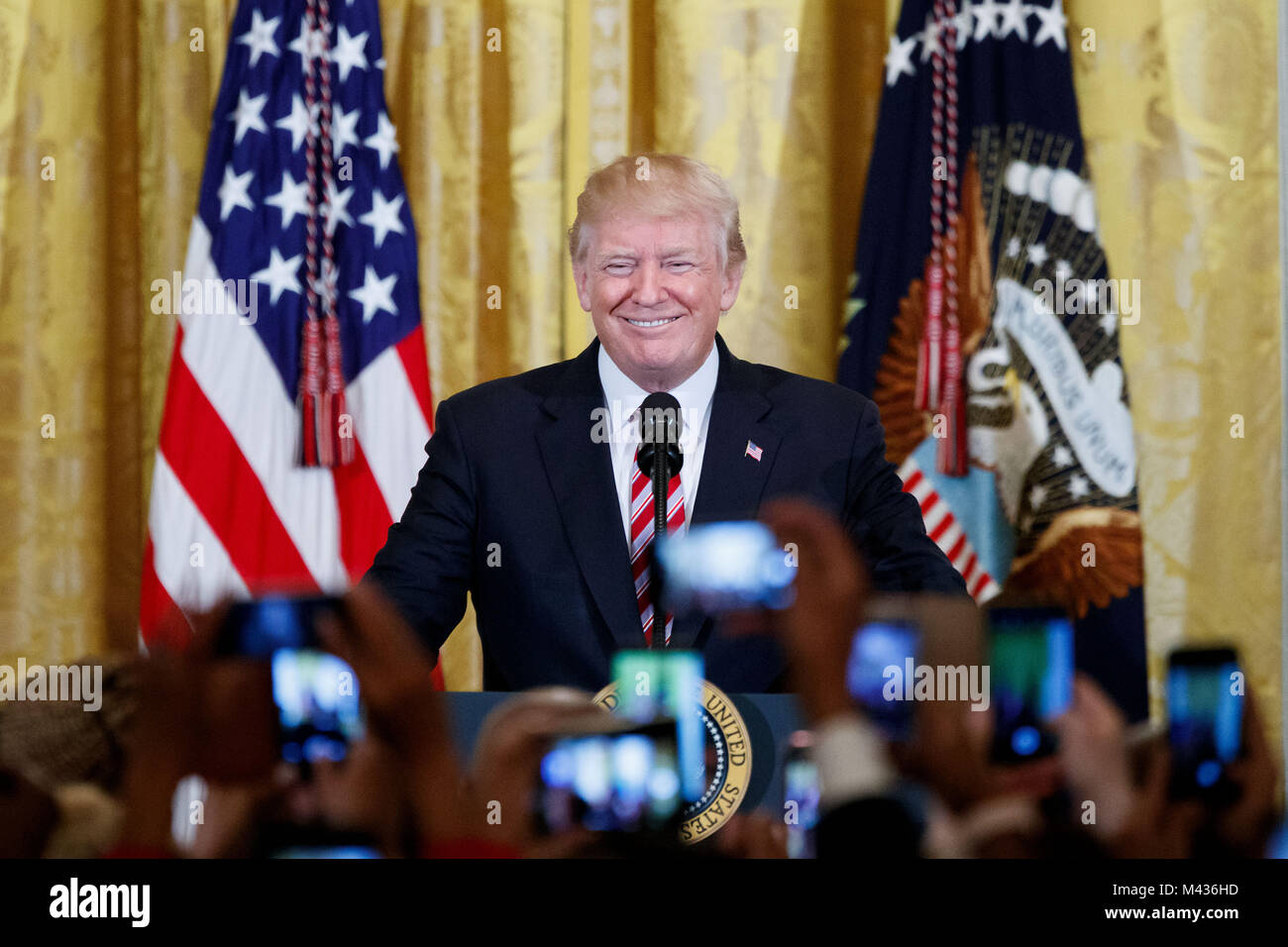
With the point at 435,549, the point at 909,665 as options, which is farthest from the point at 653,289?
the point at 909,665

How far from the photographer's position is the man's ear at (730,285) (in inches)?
75.1

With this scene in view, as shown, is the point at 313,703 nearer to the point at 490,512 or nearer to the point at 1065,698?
the point at 1065,698

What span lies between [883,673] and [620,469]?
46.6 inches

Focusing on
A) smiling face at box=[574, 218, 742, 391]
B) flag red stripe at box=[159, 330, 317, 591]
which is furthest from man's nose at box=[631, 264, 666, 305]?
flag red stripe at box=[159, 330, 317, 591]

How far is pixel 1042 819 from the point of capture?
527 mm

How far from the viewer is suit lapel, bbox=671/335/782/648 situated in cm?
160

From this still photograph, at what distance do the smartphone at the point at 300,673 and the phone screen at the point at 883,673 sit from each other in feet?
0.73

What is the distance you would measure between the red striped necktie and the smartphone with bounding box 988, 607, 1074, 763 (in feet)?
2.49

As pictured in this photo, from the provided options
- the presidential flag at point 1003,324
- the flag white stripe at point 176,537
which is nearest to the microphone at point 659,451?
the presidential flag at point 1003,324

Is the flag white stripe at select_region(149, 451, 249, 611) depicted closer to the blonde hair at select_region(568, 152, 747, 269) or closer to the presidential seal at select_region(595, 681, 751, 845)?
the blonde hair at select_region(568, 152, 747, 269)

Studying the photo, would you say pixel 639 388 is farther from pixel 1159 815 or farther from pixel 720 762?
pixel 1159 815

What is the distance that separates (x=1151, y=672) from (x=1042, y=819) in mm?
2634

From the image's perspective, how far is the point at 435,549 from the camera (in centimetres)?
163

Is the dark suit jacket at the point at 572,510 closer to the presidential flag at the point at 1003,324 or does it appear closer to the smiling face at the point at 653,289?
the smiling face at the point at 653,289
